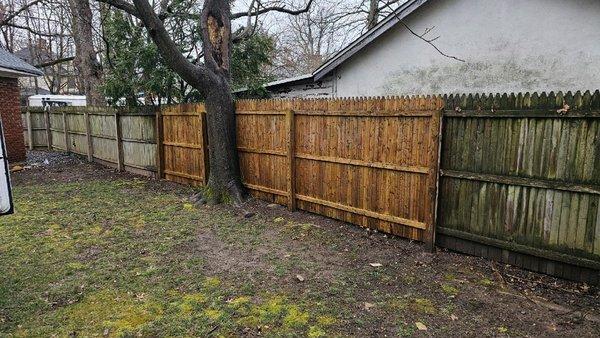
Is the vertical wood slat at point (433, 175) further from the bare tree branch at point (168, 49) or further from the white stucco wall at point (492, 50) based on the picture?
the bare tree branch at point (168, 49)

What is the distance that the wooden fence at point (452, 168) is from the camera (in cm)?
411

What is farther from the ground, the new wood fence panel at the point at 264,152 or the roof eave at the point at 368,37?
the roof eave at the point at 368,37

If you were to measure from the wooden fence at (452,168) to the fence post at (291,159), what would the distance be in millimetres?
18

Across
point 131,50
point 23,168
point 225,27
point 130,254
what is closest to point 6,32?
point 23,168

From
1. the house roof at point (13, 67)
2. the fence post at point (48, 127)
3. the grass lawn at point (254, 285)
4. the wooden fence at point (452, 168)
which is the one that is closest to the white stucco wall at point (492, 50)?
the wooden fence at point (452, 168)

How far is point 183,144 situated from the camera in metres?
9.45

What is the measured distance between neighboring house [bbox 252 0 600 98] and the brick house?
9.76m

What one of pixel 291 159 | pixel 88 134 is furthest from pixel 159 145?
pixel 88 134

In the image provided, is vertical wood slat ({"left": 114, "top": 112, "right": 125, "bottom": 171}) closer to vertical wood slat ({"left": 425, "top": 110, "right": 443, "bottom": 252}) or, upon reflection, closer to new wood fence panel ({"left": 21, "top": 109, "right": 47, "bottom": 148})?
new wood fence panel ({"left": 21, "top": 109, "right": 47, "bottom": 148})

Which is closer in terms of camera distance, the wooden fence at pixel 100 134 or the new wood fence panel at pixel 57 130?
the wooden fence at pixel 100 134

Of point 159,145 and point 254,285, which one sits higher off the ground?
point 159,145

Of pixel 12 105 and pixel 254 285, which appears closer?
pixel 254 285

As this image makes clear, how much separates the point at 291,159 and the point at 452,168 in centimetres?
294

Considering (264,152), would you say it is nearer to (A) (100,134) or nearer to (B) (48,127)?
(A) (100,134)
